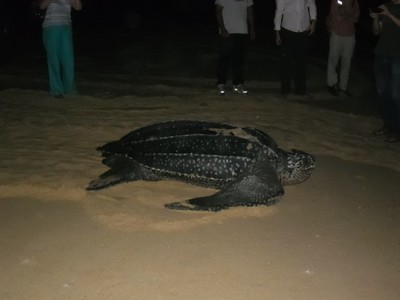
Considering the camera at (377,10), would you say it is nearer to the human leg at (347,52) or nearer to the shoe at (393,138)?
the shoe at (393,138)

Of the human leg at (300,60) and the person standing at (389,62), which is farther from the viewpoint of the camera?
the human leg at (300,60)

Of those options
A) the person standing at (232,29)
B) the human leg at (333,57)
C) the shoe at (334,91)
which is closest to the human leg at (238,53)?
the person standing at (232,29)

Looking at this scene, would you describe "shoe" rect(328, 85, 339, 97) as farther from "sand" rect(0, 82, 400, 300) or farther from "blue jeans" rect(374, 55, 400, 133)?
"sand" rect(0, 82, 400, 300)

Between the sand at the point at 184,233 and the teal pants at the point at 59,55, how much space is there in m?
1.54

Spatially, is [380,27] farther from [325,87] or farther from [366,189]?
[325,87]

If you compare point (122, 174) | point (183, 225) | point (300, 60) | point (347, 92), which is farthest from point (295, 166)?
point (347, 92)

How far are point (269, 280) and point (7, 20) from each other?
482 inches

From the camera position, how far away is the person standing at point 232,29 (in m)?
5.80

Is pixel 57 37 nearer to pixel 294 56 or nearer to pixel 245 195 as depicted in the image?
pixel 294 56

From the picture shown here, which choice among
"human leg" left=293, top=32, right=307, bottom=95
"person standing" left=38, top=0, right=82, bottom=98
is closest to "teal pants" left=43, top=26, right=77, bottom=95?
"person standing" left=38, top=0, right=82, bottom=98

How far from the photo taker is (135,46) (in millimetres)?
11336

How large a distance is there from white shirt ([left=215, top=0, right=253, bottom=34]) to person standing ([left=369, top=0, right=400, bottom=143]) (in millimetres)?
1982

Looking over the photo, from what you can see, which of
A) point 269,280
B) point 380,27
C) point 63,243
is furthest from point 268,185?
point 380,27

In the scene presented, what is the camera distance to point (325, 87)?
7.13m
